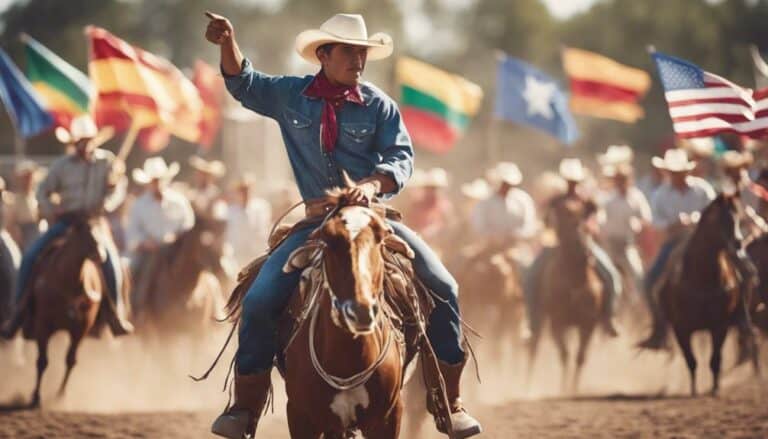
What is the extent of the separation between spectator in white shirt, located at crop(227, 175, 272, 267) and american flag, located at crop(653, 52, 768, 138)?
9.79 meters

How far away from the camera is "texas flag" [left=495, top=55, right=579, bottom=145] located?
21.0 meters

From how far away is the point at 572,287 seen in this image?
15.8 meters

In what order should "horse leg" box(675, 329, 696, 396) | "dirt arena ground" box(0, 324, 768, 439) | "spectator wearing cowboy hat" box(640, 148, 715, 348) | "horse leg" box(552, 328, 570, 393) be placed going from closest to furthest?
"dirt arena ground" box(0, 324, 768, 439), "horse leg" box(675, 329, 696, 396), "horse leg" box(552, 328, 570, 393), "spectator wearing cowboy hat" box(640, 148, 715, 348)

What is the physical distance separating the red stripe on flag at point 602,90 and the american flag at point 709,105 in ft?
34.7

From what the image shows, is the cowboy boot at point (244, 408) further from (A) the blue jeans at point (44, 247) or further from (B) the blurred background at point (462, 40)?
(B) the blurred background at point (462, 40)

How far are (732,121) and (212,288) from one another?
22.9 ft

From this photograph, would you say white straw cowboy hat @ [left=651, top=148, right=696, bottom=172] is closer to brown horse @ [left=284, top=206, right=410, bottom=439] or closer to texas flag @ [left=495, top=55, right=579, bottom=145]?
texas flag @ [left=495, top=55, right=579, bottom=145]

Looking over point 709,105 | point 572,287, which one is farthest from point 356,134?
point 572,287

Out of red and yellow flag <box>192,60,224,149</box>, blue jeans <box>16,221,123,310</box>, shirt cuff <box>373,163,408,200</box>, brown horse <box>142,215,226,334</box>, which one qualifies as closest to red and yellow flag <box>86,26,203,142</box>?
brown horse <box>142,215,226,334</box>

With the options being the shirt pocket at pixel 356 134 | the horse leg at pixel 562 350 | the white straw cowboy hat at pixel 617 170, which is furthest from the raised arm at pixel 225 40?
the white straw cowboy hat at pixel 617 170

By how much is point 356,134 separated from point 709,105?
494 cm

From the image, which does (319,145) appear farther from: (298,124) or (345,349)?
(345,349)

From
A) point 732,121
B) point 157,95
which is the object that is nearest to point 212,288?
point 157,95

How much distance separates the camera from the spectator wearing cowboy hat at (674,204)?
16172 millimetres
